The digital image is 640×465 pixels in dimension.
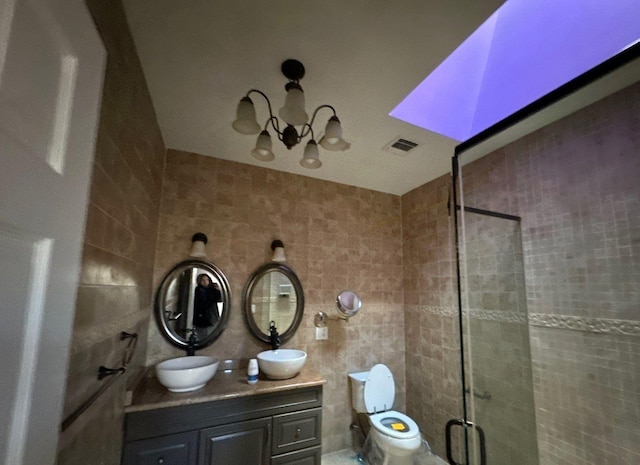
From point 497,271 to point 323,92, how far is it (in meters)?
1.72

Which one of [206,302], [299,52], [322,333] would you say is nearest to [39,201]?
[299,52]

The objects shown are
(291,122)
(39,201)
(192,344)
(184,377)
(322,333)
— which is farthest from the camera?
(322,333)

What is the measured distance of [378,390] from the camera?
2.52 metres

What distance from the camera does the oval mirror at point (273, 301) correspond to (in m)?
2.42

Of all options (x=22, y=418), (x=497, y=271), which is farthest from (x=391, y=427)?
(x=22, y=418)

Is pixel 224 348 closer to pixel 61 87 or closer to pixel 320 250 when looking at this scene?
pixel 320 250

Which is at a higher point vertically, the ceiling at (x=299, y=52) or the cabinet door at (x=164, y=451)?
the ceiling at (x=299, y=52)

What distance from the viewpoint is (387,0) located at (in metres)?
1.13

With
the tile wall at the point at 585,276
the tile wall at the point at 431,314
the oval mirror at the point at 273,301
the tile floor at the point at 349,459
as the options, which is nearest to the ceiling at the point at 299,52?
the tile wall at the point at 585,276

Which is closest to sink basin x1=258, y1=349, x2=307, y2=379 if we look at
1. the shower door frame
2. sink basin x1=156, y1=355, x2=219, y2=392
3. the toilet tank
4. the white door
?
sink basin x1=156, y1=355, x2=219, y2=392

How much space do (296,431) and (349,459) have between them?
2.96ft

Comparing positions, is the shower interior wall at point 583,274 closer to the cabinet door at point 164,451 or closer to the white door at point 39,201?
the cabinet door at point 164,451

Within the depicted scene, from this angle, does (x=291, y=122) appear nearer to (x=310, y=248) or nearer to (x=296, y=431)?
(x=310, y=248)

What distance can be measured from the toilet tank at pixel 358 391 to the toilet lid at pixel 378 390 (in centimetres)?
6
